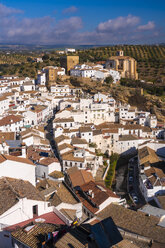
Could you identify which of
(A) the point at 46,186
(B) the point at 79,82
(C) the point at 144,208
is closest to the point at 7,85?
(B) the point at 79,82

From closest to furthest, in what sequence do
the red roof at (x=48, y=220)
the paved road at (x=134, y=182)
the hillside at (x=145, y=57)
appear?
the red roof at (x=48, y=220), the paved road at (x=134, y=182), the hillside at (x=145, y=57)

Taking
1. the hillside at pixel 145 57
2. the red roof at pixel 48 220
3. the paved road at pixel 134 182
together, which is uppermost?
the hillside at pixel 145 57

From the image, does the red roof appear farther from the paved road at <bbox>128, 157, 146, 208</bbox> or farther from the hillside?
the hillside

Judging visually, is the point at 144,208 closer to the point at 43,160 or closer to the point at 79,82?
the point at 43,160

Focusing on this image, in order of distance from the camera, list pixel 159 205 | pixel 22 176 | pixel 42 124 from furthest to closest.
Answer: pixel 42 124 < pixel 159 205 < pixel 22 176

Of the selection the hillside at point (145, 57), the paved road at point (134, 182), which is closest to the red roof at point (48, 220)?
the paved road at point (134, 182)

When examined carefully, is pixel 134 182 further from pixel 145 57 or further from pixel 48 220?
pixel 145 57

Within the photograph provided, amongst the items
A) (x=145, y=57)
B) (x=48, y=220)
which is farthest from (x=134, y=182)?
(x=145, y=57)

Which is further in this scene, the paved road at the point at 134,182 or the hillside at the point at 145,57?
the hillside at the point at 145,57

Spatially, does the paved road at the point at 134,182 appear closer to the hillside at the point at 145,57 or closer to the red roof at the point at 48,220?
the red roof at the point at 48,220

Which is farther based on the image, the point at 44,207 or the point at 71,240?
the point at 44,207

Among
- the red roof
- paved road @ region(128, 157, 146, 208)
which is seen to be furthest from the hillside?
the red roof
